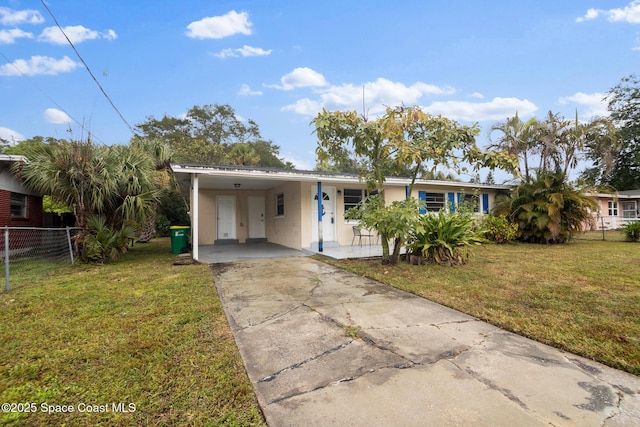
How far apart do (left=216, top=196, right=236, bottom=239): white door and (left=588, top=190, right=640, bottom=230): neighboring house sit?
2206 centimetres

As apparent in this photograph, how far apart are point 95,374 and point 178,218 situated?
669 inches

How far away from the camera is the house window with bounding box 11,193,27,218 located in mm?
9751

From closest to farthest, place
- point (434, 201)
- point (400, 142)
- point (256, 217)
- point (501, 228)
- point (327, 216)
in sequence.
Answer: point (400, 142) < point (327, 216) < point (501, 228) < point (434, 201) < point (256, 217)

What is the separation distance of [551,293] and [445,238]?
2.49 m

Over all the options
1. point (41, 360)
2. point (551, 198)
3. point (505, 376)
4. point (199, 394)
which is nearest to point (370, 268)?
point (505, 376)

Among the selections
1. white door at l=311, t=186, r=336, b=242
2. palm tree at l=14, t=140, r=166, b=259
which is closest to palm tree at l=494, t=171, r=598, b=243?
white door at l=311, t=186, r=336, b=242

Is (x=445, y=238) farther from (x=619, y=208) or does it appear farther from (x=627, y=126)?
(x=627, y=126)

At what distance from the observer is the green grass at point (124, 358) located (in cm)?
191

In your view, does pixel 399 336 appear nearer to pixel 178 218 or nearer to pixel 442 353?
pixel 442 353

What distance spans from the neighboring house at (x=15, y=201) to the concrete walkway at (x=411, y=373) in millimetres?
9959

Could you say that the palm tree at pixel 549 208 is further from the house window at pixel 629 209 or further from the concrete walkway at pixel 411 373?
the house window at pixel 629 209

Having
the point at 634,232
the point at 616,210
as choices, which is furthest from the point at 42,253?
the point at 616,210

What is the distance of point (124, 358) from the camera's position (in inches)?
103

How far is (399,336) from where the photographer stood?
3.05 meters
